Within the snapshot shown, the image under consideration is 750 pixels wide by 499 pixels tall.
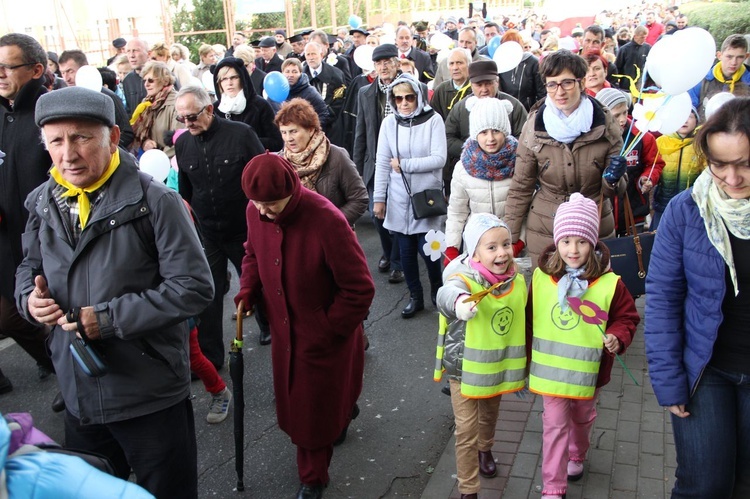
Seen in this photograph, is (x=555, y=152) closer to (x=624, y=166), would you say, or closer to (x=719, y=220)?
(x=624, y=166)

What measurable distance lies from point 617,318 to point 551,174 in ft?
4.53

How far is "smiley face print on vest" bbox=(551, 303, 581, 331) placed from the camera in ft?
12.0

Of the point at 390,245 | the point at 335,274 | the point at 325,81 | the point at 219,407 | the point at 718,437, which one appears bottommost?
the point at 219,407

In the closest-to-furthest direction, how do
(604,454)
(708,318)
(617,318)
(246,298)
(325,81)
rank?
(708,318)
(617,318)
(246,298)
(604,454)
(325,81)

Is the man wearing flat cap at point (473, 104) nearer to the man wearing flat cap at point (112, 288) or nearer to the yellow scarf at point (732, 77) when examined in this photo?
the yellow scarf at point (732, 77)

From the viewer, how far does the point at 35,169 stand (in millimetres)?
4621

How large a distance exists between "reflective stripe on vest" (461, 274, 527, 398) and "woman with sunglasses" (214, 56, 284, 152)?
3359 mm

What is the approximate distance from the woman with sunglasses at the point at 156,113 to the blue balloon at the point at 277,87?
182 cm

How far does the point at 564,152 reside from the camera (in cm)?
472

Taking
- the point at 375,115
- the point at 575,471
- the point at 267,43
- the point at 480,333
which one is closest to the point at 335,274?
the point at 480,333

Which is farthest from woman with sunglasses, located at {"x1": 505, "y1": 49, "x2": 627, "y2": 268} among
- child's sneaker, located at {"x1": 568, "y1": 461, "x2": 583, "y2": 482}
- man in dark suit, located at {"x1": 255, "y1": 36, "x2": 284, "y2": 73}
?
man in dark suit, located at {"x1": 255, "y1": 36, "x2": 284, "y2": 73}

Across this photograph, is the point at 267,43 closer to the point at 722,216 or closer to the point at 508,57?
the point at 508,57

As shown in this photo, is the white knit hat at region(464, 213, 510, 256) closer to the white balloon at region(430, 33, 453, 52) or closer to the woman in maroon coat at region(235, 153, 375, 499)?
the woman in maroon coat at region(235, 153, 375, 499)

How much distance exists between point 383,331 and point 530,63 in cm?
470
